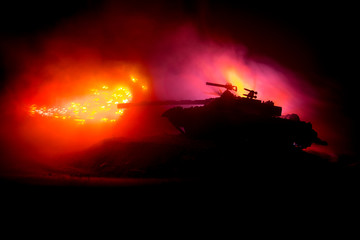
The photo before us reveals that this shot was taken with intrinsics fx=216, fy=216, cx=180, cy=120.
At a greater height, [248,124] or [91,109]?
[91,109]

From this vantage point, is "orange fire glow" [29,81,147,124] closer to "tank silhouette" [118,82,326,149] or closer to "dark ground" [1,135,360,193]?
"dark ground" [1,135,360,193]

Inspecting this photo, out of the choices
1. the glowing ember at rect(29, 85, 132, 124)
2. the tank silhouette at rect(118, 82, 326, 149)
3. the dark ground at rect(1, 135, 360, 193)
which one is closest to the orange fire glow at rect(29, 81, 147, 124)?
the glowing ember at rect(29, 85, 132, 124)

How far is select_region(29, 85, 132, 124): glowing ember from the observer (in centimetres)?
1925

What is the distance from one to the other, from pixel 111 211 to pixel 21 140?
55.9 feet

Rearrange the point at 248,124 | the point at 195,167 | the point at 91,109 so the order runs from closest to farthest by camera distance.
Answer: the point at 195,167 → the point at 248,124 → the point at 91,109

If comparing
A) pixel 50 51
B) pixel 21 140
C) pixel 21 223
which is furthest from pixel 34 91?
pixel 21 223

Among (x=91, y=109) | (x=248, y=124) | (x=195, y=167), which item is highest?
(x=91, y=109)

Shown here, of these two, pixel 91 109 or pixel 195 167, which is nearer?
pixel 195 167

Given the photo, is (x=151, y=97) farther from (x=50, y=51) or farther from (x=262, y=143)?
(x=262, y=143)

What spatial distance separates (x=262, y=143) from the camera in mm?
10125

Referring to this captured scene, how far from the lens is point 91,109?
19.8 metres

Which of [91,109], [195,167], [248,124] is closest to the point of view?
[195,167]

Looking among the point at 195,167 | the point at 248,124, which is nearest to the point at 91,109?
the point at 248,124

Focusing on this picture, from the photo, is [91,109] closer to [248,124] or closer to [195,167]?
[248,124]
